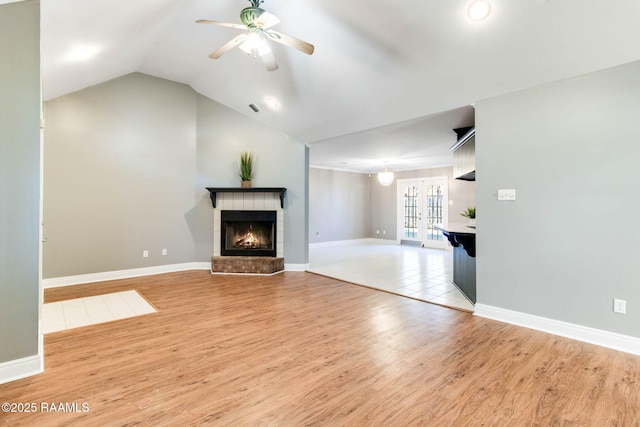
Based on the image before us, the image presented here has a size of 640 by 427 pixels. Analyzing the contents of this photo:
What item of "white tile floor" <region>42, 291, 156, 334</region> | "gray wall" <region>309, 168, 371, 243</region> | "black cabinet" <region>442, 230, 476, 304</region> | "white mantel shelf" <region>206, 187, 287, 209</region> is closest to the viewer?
"white tile floor" <region>42, 291, 156, 334</region>

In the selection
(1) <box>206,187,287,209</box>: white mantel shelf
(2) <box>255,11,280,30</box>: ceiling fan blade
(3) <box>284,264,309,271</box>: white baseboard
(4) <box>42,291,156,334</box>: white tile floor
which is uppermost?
(2) <box>255,11,280,30</box>: ceiling fan blade

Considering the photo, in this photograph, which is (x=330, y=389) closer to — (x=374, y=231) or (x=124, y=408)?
(x=124, y=408)

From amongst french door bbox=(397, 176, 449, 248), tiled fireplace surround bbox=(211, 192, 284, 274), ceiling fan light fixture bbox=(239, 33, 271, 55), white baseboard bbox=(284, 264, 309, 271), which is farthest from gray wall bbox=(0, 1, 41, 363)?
french door bbox=(397, 176, 449, 248)

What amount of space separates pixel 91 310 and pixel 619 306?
207 inches

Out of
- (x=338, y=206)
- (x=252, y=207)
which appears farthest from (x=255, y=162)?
(x=338, y=206)

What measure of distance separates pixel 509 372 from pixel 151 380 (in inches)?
100

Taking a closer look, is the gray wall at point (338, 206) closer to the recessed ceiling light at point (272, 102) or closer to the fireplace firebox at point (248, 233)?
the fireplace firebox at point (248, 233)

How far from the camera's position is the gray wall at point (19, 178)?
2002mm

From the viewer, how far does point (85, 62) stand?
361 cm

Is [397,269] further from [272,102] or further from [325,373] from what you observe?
[325,373]

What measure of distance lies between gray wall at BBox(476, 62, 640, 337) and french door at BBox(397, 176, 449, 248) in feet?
17.6

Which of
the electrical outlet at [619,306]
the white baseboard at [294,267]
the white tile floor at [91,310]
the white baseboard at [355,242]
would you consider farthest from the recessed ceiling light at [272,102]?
the white baseboard at [355,242]

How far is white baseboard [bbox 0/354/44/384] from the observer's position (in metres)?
2.01

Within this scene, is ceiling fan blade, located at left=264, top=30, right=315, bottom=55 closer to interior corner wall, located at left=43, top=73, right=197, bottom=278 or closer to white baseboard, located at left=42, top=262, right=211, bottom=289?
interior corner wall, located at left=43, top=73, right=197, bottom=278
